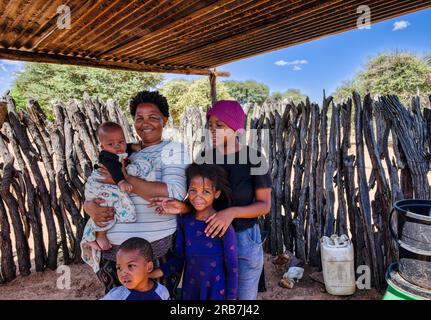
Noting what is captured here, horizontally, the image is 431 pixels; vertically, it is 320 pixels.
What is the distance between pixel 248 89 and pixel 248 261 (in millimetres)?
49755

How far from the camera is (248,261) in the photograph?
1.84 m

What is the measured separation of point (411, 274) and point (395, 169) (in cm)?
137

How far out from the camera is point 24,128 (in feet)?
12.4

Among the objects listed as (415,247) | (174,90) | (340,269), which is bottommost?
(340,269)

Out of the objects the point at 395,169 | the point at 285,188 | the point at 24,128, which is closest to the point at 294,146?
the point at 285,188

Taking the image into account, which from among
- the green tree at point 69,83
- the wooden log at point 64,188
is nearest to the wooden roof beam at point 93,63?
the wooden log at point 64,188

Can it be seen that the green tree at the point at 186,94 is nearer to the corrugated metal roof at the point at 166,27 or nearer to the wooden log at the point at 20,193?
the corrugated metal roof at the point at 166,27

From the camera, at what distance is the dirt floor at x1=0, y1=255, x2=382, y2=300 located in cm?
322

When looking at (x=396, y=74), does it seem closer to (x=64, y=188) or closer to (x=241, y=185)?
(x=64, y=188)

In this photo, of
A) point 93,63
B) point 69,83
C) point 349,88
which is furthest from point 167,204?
point 349,88

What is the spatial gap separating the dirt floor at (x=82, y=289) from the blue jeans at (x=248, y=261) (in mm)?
1538

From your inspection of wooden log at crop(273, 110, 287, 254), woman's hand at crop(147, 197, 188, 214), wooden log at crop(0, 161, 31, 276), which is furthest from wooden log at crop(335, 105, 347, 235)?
wooden log at crop(0, 161, 31, 276)
